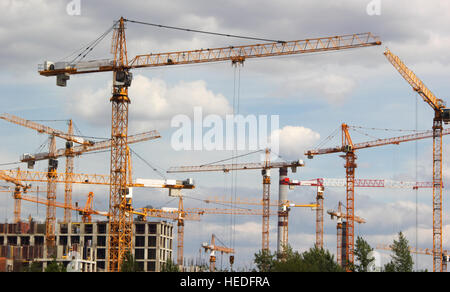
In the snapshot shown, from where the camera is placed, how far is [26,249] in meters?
196

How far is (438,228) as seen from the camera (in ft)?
592
